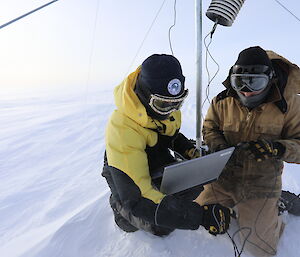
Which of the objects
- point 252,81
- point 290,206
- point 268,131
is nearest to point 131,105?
point 252,81

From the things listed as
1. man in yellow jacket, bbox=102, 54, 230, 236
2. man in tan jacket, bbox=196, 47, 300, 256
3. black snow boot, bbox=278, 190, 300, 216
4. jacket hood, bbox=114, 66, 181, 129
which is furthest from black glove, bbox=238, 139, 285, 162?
jacket hood, bbox=114, 66, 181, 129

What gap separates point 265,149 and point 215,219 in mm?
673

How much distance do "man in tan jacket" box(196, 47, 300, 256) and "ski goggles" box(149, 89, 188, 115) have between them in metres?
0.65

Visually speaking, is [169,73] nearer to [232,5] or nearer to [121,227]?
[232,5]

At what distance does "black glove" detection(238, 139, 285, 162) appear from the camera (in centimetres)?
166

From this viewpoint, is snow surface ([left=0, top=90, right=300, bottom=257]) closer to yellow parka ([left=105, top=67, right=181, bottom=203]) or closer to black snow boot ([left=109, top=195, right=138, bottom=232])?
black snow boot ([left=109, top=195, right=138, bottom=232])

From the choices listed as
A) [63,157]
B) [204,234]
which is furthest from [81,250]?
[63,157]

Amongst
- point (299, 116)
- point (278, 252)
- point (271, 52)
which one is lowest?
point (278, 252)

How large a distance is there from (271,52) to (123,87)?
1389mm

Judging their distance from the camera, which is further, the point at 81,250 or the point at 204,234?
the point at 204,234

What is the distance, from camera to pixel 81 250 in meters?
1.62

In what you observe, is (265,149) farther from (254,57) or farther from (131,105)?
(131,105)

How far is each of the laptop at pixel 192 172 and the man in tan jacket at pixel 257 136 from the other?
285 millimetres

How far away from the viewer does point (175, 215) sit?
1.31 meters
